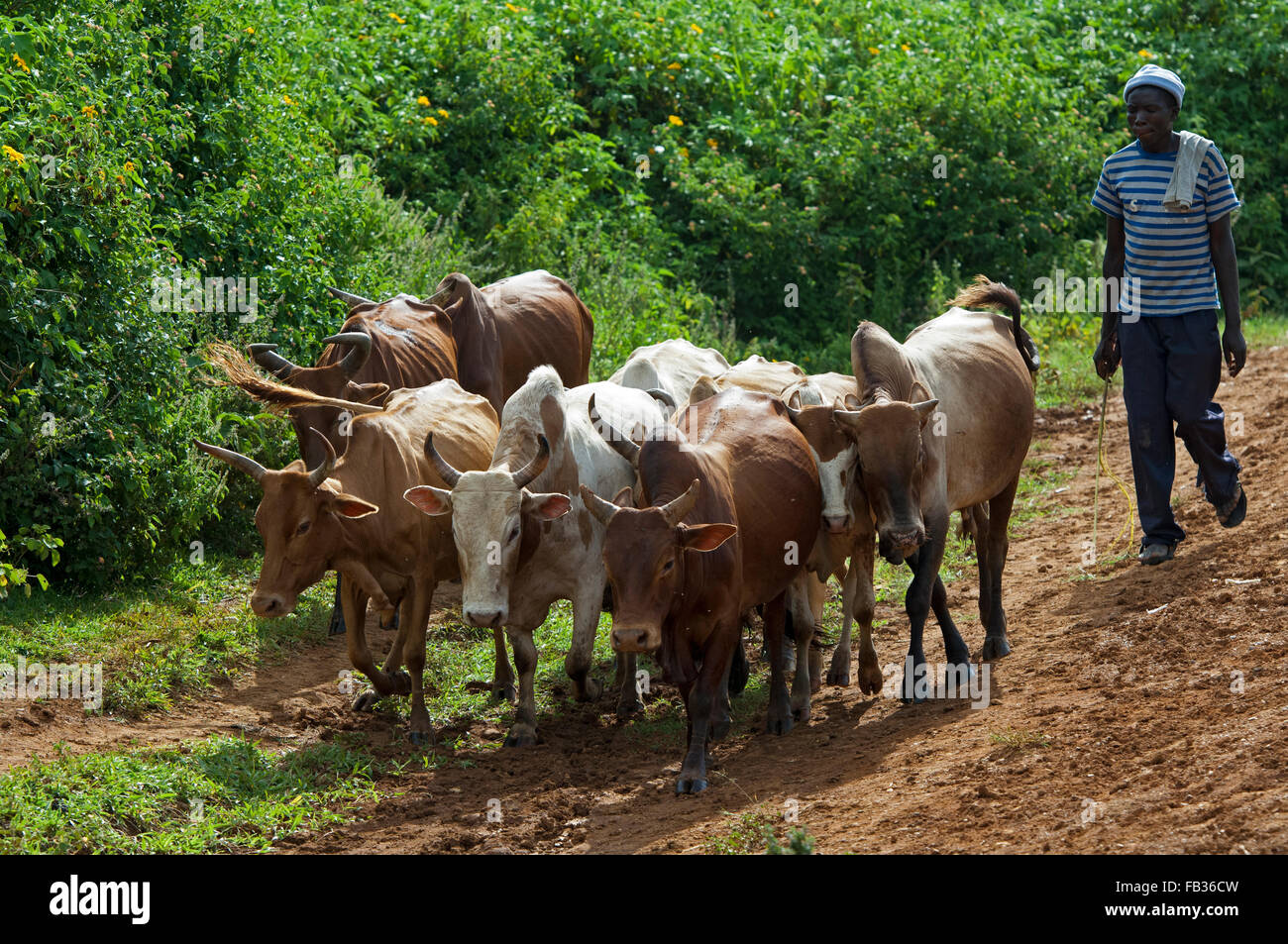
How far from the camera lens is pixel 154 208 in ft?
36.7

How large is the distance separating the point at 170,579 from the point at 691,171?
937 cm

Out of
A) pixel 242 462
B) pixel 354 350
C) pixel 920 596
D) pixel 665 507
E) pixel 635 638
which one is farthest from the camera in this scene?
pixel 354 350

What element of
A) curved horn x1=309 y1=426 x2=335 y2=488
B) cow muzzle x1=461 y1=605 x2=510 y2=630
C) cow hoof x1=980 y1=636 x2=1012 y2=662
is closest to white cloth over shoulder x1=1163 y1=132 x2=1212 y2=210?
cow hoof x1=980 y1=636 x2=1012 y2=662

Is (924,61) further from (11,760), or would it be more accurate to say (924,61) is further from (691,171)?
(11,760)

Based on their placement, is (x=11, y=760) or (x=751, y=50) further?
(x=751, y=50)

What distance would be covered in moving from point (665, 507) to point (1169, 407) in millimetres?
3176

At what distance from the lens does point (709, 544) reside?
269 inches

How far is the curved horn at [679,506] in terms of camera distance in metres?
6.79

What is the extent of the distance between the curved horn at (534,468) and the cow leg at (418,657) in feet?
3.33

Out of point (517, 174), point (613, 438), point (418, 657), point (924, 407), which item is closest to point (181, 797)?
point (418, 657)

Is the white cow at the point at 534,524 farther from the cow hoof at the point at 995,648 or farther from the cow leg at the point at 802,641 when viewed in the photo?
the cow hoof at the point at 995,648

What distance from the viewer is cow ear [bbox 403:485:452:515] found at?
24.9 ft

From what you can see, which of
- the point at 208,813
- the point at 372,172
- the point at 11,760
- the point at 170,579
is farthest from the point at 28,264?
the point at 372,172

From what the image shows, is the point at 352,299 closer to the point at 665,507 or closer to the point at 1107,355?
the point at 665,507
